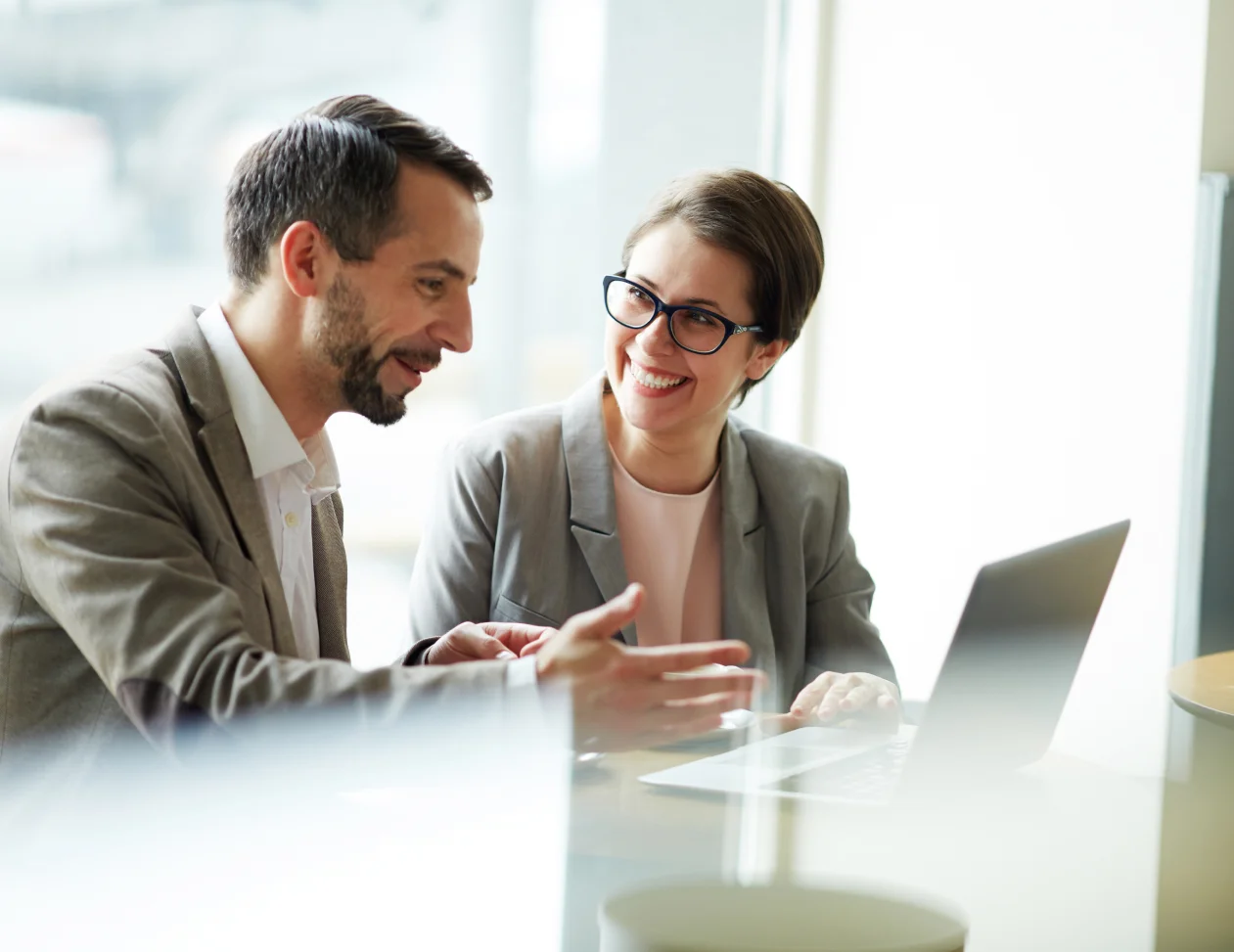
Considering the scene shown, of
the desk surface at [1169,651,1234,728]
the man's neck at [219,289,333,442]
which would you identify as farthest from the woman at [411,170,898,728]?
the man's neck at [219,289,333,442]

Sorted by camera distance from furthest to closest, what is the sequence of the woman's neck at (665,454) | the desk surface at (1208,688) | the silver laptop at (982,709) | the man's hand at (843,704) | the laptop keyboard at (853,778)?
the woman's neck at (665,454), the man's hand at (843,704), the desk surface at (1208,688), the laptop keyboard at (853,778), the silver laptop at (982,709)

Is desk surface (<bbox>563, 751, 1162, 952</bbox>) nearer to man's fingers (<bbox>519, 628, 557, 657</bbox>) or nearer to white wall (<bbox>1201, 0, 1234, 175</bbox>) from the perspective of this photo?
man's fingers (<bbox>519, 628, 557, 657</bbox>)

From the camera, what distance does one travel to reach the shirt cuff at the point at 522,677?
3.68 ft

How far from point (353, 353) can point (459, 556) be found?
52cm

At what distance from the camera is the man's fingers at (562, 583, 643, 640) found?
1.04 meters

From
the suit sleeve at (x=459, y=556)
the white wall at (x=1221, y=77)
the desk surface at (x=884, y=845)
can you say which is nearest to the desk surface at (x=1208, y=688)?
the desk surface at (x=884, y=845)

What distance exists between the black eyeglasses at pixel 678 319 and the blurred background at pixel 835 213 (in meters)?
0.94

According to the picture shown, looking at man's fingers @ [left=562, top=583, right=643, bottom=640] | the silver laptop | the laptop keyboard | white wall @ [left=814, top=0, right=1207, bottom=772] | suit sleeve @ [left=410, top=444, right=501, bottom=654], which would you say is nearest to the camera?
man's fingers @ [left=562, top=583, right=643, bottom=640]

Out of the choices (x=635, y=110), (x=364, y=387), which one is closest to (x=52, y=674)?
(x=364, y=387)

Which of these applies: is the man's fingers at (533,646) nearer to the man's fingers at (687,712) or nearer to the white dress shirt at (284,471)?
the white dress shirt at (284,471)

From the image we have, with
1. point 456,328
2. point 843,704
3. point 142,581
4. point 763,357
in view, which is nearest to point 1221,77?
point 763,357

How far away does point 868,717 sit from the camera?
5.42 feet

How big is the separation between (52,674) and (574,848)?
52cm

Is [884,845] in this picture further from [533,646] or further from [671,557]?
[671,557]
